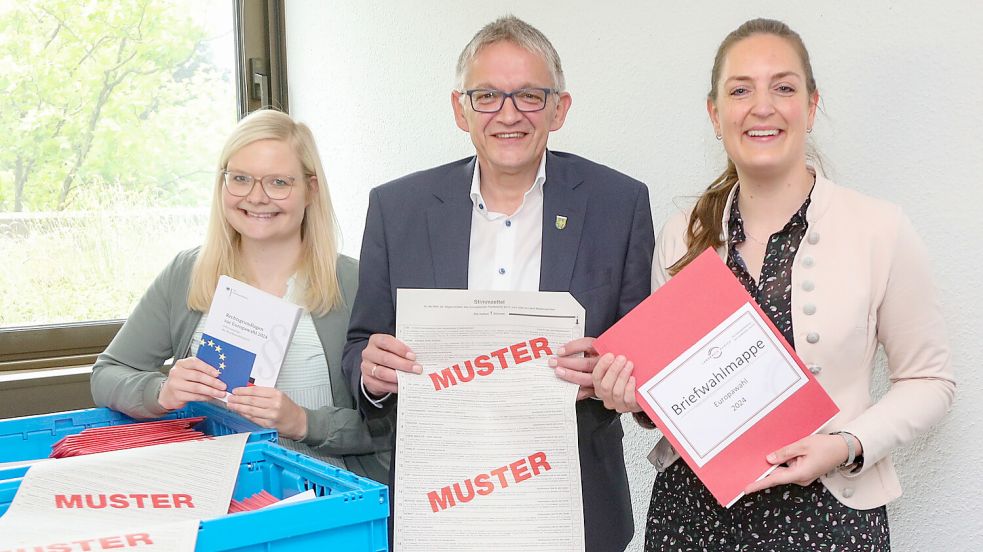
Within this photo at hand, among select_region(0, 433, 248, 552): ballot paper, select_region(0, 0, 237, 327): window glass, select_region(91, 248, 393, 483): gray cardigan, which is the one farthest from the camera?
select_region(0, 0, 237, 327): window glass

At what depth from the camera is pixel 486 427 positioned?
130 cm

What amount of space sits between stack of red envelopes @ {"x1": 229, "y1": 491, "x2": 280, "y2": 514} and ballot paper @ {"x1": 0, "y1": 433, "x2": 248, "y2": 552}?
0.02 m

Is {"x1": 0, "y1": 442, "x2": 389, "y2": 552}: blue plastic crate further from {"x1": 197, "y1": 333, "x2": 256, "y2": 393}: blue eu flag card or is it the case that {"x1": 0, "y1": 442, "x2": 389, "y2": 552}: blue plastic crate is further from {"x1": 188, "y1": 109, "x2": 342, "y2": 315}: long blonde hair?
{"x1": 188, "y1": 109, "x2": 342, "y2": 315}: long blonde hair

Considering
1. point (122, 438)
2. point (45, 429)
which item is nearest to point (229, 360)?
point (122, 438)

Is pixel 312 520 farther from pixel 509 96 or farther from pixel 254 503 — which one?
pixel 509 96

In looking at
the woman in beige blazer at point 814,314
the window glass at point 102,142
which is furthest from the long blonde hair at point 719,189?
the window glass at point 102,142

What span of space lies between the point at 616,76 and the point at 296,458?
1343 mm

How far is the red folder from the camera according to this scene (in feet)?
3.89

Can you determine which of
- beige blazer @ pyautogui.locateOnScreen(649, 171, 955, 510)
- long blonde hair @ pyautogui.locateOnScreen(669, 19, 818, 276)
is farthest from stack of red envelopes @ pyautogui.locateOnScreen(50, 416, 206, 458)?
beige blazer @ pyautogui.locateOnScreen(649, 171, 955, 510)

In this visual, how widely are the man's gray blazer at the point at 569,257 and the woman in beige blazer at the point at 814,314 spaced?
17cm

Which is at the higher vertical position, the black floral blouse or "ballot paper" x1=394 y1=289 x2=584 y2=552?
the black floral blouse

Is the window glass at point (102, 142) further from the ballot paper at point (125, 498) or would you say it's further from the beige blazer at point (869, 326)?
the beige blazer at point (869, 326)

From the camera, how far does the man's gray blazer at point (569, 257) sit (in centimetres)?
146

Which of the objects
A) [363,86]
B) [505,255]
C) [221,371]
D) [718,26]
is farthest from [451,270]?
[363,86]
